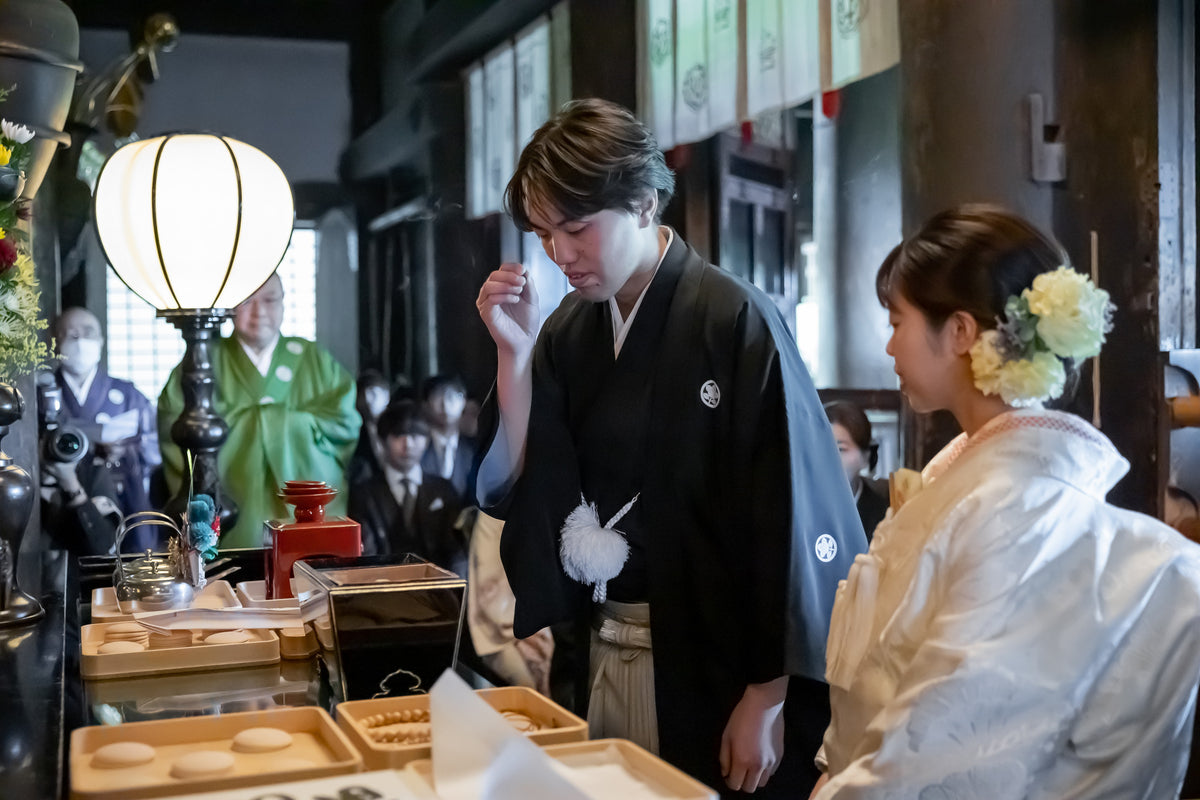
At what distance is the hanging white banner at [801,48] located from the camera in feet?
13.4

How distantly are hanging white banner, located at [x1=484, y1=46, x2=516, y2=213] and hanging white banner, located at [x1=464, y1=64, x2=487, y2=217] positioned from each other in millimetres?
19

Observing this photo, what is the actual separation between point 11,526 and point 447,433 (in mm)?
3214

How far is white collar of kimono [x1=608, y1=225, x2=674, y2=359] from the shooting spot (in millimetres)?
1819

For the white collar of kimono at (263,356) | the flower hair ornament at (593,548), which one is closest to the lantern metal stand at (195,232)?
the flower hair ornament at (593,548)

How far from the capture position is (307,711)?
1.18 meters

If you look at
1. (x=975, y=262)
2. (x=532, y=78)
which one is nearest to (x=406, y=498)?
(x=532, y=78)

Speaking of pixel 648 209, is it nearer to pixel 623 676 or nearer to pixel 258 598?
pixel 623 676

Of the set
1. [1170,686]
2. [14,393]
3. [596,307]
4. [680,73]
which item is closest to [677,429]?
[596,307]

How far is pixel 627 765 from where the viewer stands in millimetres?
1071

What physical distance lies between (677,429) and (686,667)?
356 millimetres

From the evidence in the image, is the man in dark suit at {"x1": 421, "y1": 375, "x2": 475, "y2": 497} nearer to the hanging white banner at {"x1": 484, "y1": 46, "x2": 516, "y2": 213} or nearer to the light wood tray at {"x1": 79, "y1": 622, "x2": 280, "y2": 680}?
the hanging white banner at {"x1": 484, "y1": 46, "x2": 516, "y2": 213}

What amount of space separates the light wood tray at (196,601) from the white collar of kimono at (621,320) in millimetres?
709

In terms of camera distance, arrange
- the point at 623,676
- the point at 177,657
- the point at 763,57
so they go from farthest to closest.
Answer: the point at 763,57 → the point at 623,676 → the point at 177,657

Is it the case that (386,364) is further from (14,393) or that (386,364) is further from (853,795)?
(853,795)
